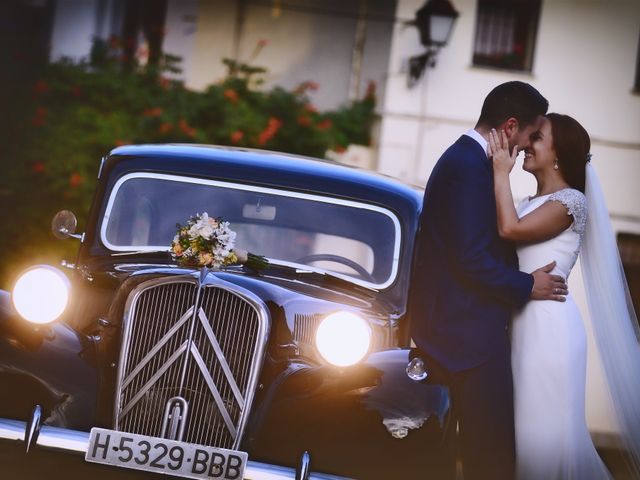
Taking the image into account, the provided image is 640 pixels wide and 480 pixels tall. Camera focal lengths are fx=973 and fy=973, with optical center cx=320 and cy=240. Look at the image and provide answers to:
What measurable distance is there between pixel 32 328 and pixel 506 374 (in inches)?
72.4

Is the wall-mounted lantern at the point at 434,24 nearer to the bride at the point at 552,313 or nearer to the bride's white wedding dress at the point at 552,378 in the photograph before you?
the bride at the point at 552,313

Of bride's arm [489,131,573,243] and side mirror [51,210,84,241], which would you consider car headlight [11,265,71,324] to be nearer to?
side mirror [51,210,84,241]

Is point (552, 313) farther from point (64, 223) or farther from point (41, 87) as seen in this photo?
point (41, 87)

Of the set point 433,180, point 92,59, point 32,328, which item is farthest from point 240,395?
point 92,59

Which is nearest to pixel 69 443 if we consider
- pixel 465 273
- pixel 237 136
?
pixel 465 273

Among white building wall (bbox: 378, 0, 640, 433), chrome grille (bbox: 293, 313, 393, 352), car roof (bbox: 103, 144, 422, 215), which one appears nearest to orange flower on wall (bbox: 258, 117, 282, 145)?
white building wall (bbox: 378, 0, 640, 433)

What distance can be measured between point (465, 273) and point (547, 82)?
26.6 ft

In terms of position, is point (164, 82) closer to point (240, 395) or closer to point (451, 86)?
point (451, 86)

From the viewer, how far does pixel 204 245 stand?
13.0 ft

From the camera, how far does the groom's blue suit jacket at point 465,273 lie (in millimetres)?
3717

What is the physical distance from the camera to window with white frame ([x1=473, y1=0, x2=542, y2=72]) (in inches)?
452

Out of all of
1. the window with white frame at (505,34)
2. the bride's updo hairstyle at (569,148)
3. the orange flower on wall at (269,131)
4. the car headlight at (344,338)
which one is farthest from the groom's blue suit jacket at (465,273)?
the window with white frame at (505,34)

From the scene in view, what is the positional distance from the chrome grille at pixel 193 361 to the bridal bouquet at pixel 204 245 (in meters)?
0.24

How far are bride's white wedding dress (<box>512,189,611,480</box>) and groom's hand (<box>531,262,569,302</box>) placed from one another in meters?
0.04
